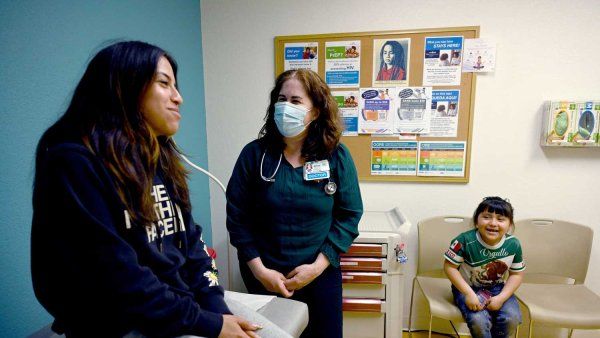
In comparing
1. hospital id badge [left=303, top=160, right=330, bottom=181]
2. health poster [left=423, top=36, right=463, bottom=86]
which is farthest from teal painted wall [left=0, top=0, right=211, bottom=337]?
health poster [left=423, top=36, right=463, bottom=86]

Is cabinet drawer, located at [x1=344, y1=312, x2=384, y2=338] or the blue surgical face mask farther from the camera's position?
cabinet drawer, located at [x1=344, y1=312, x2=384, y2=338]

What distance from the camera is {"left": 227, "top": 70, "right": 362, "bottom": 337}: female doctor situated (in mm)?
1259

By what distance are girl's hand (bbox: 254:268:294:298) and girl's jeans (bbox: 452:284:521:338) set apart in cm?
97

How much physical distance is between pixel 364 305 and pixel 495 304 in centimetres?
65

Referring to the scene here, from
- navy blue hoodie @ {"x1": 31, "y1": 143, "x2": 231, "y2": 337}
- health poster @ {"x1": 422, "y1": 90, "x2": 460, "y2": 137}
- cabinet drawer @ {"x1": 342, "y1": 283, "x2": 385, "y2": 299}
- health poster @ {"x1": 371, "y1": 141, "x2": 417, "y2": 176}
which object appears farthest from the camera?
health poster @ {"x1": 371, "y1": 141, "x2": 417, "y2": 176}

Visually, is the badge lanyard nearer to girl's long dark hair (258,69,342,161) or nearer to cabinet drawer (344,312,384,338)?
girl's long dark hair (258,69,342,161)

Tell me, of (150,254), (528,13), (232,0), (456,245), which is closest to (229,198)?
(150,254)

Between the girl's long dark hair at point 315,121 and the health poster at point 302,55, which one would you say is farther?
the health poster at point 302,55

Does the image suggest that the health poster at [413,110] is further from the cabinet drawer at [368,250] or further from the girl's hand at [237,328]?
the girl's hand at [237,328]

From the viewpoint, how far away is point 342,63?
2.09 m

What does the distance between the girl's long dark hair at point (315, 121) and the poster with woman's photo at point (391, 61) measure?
87cm

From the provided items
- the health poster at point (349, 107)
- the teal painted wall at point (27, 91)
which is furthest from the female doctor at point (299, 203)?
the health poster at point (349, 107)

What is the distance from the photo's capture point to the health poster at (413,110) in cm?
202

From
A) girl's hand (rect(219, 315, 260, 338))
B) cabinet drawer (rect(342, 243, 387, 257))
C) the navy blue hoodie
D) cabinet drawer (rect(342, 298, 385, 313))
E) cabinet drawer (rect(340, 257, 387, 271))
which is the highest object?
the navy blue hoodie
